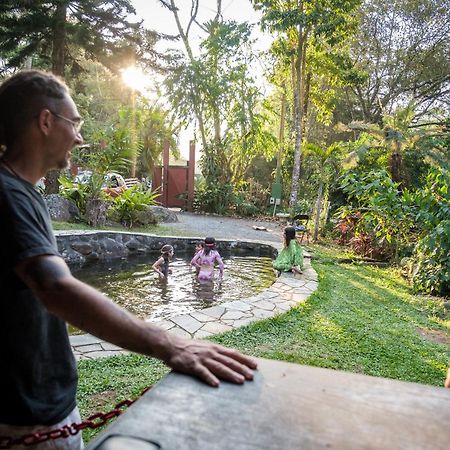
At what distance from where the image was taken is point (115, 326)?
1028 millimetres

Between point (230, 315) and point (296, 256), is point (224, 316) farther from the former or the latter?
point (296, 256)

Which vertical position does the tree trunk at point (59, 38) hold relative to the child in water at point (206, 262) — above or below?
above

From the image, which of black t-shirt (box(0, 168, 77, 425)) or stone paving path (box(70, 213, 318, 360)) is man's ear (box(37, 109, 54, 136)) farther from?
stone paving path (box(70, 213, 318, 360))

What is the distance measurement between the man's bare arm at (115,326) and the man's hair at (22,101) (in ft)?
1.36

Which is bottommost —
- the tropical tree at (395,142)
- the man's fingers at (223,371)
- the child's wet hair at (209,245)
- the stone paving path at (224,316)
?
the stone paving path at (224,316)

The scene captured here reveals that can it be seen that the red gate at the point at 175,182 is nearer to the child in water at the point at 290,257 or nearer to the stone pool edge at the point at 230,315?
the child in water at the point at 290,257

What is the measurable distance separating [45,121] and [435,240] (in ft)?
21.8

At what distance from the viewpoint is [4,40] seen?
1128 cm

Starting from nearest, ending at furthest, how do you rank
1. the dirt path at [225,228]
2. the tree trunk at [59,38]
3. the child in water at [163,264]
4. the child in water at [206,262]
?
the child in water at [206,262] → the child in water at [163,264] → the tree trunk at [59,38] → the dirt path at [225,228]

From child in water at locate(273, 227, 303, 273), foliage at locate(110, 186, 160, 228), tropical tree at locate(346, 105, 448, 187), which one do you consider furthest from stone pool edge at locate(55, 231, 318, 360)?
foliage at locate(110, 186, 160, 228)

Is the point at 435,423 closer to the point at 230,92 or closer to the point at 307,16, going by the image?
the point at 307,16

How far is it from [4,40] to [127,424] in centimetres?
1322

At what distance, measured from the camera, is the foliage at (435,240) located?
21.2ft

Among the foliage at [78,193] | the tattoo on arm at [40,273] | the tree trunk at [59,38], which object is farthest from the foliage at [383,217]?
the tree trunk at [59,38]
